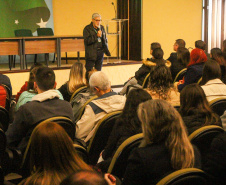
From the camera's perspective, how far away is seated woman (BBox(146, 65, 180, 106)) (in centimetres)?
355

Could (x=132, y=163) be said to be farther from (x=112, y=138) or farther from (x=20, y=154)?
(x=20, y=154)

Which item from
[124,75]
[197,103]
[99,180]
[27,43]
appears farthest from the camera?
[124,75]

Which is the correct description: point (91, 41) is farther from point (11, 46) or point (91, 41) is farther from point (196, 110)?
point (196, 110)

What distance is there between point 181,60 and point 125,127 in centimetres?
331

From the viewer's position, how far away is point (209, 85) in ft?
11.9

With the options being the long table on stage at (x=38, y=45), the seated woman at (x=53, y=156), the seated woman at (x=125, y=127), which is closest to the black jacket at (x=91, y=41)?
the long table on stage at (x=38, y=45)

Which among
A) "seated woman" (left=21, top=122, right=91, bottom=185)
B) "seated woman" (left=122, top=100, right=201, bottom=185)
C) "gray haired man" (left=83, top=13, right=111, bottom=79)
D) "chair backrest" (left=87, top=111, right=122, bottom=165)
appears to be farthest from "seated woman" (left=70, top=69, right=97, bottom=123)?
"gray haired man" (left=83, top=13, right=111, bottom=79)

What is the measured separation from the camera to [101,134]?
2.82 m

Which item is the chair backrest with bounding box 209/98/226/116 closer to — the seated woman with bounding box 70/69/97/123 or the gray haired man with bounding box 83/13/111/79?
the seated woman with bounding box 70/69/97/123

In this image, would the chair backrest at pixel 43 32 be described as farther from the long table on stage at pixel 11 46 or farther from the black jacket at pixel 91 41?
the black jacket at pixel 91 41

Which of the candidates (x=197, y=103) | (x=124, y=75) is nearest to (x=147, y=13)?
(x=124, y=75)

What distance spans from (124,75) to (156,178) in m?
7.30

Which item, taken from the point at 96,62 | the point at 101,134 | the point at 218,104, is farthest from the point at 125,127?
the point at 96,62

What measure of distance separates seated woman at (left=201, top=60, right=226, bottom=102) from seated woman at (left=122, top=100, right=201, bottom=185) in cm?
167
